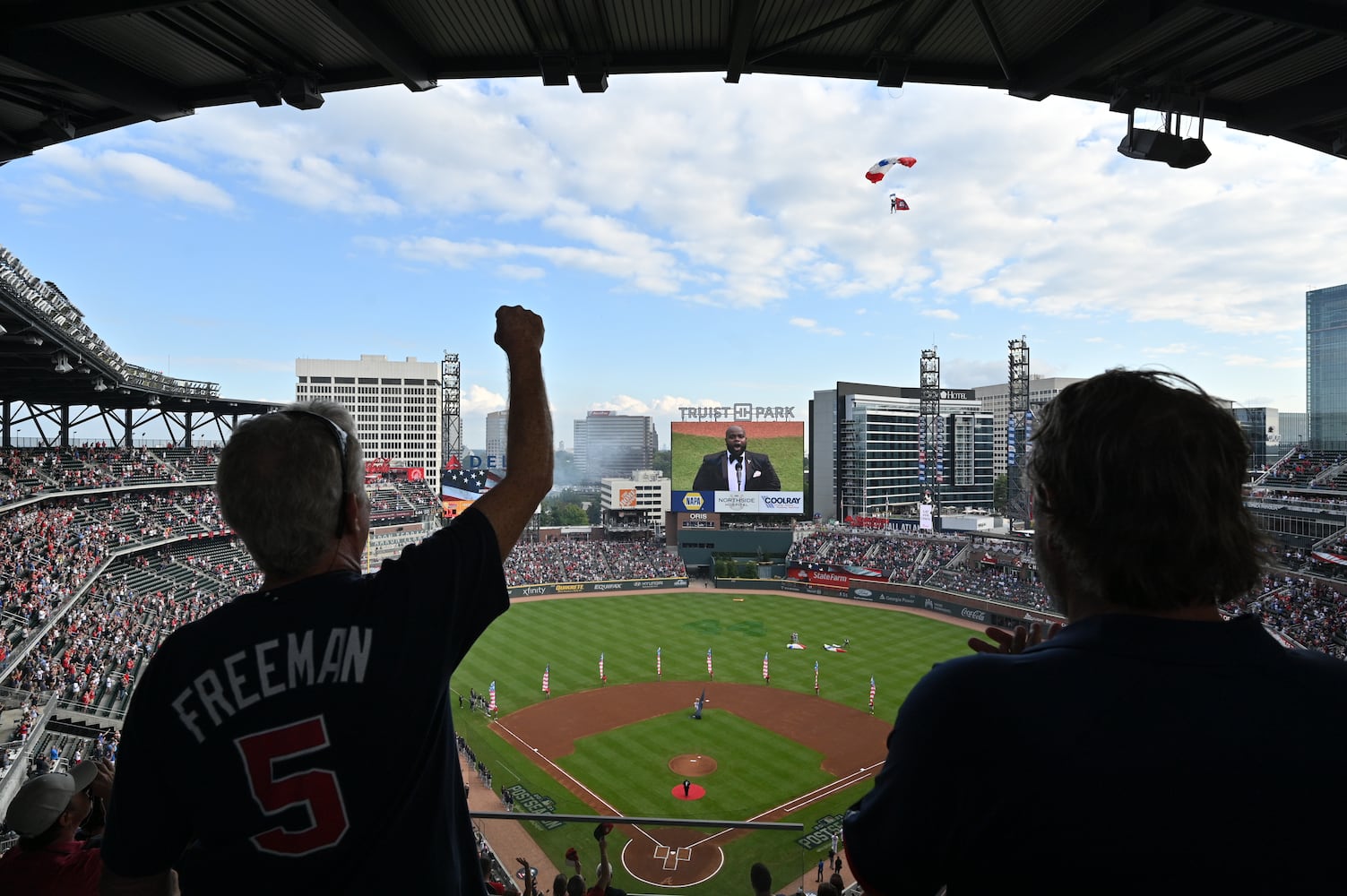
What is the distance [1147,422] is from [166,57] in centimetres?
650

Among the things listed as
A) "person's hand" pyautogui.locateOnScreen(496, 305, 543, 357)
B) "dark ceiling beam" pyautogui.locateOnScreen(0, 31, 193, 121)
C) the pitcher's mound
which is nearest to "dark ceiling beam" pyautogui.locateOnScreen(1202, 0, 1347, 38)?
"person's hand" pyautogui.locateOnScreen(496, 305, 543, 357)

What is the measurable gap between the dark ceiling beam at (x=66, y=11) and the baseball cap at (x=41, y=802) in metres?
4.24

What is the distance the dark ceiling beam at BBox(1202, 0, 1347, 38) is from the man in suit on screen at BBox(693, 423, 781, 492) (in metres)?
48.2

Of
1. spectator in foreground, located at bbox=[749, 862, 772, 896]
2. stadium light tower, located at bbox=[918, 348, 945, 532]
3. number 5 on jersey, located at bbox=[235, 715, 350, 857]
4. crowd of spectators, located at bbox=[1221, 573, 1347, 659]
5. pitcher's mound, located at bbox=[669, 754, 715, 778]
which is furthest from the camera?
stadium light tower, located at bbox=[918, 348, 945, 532]

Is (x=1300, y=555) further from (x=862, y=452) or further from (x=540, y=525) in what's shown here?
(x=540, y=525)

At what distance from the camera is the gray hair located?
1642 millimetres

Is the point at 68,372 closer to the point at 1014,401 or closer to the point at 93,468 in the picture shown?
the point at 93,468

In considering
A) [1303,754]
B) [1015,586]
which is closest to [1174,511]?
[1303,754]

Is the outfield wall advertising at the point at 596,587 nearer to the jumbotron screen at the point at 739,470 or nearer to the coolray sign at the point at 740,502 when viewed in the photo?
the coolray sign at the point at 740,502

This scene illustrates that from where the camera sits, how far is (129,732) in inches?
58.8

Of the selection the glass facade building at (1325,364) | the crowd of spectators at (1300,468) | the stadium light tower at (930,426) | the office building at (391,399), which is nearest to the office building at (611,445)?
the office building at (391,399)

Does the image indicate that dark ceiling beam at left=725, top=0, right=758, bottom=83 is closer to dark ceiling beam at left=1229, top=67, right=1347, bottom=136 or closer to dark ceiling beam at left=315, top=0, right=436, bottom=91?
dark ceiling beam at left=315, top=0, right=436, bottom=91

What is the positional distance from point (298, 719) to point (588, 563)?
4594cm

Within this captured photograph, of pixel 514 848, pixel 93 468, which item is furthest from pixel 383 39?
pixel 93 468
